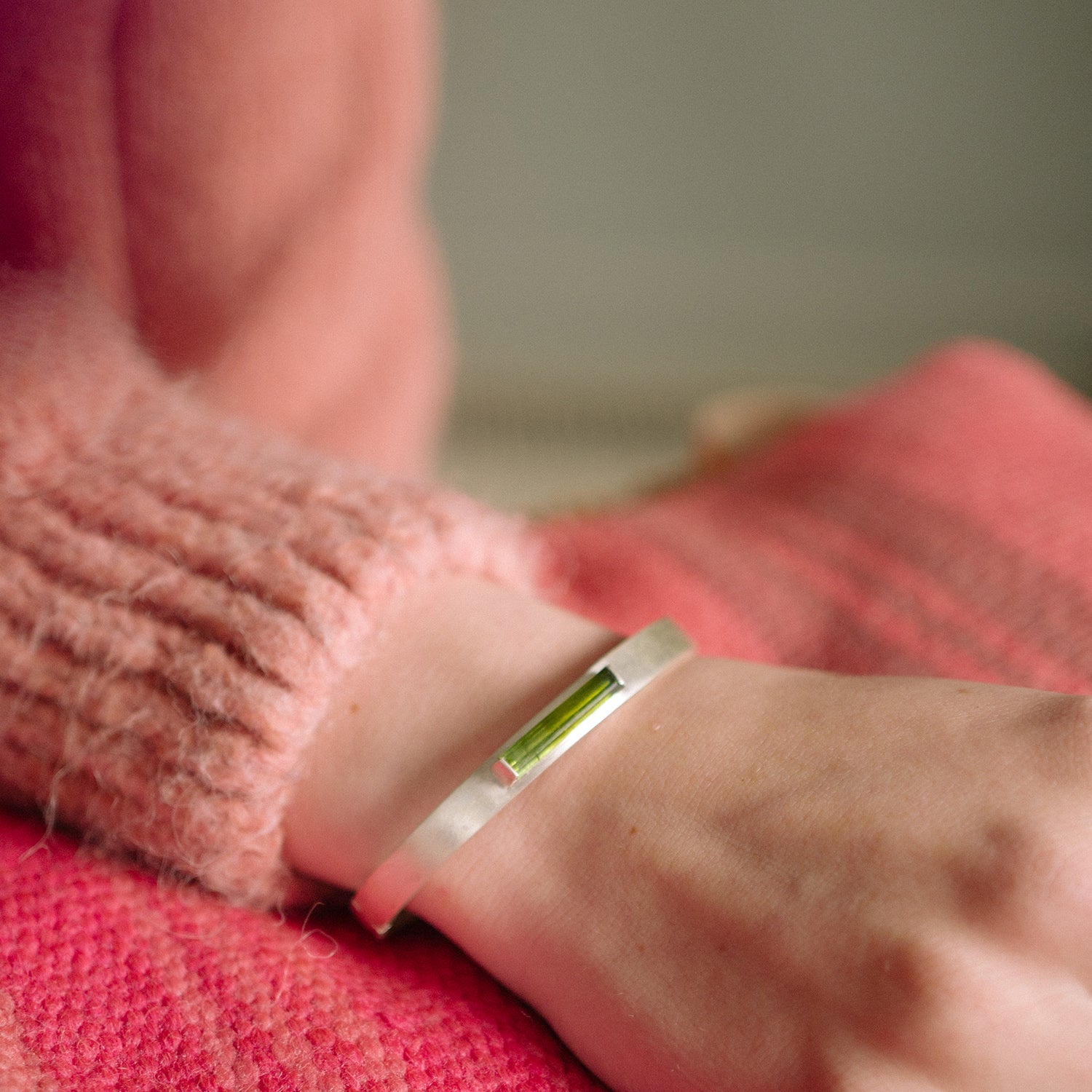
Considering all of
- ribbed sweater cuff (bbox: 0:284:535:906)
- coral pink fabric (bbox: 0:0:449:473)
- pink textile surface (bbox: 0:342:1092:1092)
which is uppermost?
coral pink fabric (bbox: 0:0:449:473)

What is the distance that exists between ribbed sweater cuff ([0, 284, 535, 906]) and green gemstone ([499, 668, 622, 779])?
0.05 meters

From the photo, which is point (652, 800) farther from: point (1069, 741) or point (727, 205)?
point (727, 205)

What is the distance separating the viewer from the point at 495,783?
24 centimetres

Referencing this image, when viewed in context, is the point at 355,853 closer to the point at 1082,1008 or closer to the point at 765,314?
the point at 1082,1008

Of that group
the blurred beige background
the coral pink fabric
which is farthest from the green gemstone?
the blurred beige background

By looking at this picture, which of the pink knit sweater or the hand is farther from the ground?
the pink knit sweater

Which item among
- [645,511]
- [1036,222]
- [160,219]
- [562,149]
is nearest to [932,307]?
[1036,222]

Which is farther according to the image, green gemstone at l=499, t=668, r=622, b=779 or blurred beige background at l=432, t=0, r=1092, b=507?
blurred beige background at l=432, t=0, r=1092, b=507

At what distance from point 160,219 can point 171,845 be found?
22 centimetres

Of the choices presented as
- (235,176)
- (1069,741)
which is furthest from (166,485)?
(1069,741)

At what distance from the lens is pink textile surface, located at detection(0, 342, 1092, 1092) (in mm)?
228

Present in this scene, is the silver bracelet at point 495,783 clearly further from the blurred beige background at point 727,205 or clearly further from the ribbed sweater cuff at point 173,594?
the blurred beige background at point 727,205

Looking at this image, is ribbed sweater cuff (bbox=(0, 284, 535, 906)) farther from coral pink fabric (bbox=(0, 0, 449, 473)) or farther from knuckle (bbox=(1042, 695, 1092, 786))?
knuckle (bbox=(1042, 695, 1092, 786))

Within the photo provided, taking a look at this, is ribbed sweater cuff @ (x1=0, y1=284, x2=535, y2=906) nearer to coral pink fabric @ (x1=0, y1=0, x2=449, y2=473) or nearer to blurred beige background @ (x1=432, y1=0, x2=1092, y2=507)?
coral pink fabric @ (x1=0, y1=0, x2=449, y2=473)
